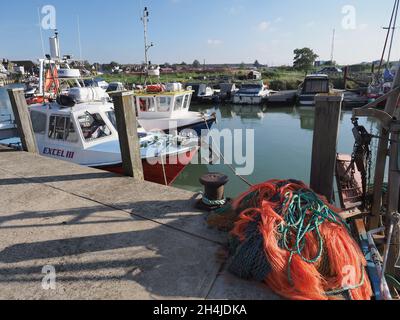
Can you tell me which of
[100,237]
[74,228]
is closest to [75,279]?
[100,237]

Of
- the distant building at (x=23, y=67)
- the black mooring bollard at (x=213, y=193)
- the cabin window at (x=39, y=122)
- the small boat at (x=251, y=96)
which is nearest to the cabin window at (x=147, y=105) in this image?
the cabin window at (x=39, y=122)

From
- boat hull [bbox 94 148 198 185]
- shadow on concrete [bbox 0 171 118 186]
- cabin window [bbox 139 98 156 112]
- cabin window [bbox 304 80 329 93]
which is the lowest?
boat hull [bbox 94 148 198 185]

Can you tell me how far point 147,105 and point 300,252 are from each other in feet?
39.9

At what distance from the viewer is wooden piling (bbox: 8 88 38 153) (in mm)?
5770

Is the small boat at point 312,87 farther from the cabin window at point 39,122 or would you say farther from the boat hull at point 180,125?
the cabin window at point 39,122

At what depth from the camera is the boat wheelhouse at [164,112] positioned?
13.3 metres

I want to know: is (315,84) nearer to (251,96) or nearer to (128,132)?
(251,96)

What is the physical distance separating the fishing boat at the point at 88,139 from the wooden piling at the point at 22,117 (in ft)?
4.68

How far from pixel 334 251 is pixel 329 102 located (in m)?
1.42

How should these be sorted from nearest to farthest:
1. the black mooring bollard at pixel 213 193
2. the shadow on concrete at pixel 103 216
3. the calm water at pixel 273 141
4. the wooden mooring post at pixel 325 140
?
the wooden mooring post at pixel 325 140
the shadow on concrete at pixel 103 216
the black mooring bollard at pixel 213 193
the calm water at pixel 273 141

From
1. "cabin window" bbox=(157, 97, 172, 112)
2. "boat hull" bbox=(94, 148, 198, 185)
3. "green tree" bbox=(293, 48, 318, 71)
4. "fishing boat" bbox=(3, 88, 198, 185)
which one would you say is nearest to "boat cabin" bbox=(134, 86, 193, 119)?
"cabin window" bbox=(157, 97, 172, 112)

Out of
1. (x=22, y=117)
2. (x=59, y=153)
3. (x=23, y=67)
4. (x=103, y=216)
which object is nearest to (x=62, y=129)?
(x=59, y=153)

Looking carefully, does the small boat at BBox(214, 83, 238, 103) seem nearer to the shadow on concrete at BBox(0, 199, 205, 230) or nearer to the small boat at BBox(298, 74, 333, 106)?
the small boat at BBox(298, 74, 333, 106)

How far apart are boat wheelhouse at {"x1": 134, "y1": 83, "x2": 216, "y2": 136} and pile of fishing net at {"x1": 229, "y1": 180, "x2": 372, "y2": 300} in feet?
35.8
